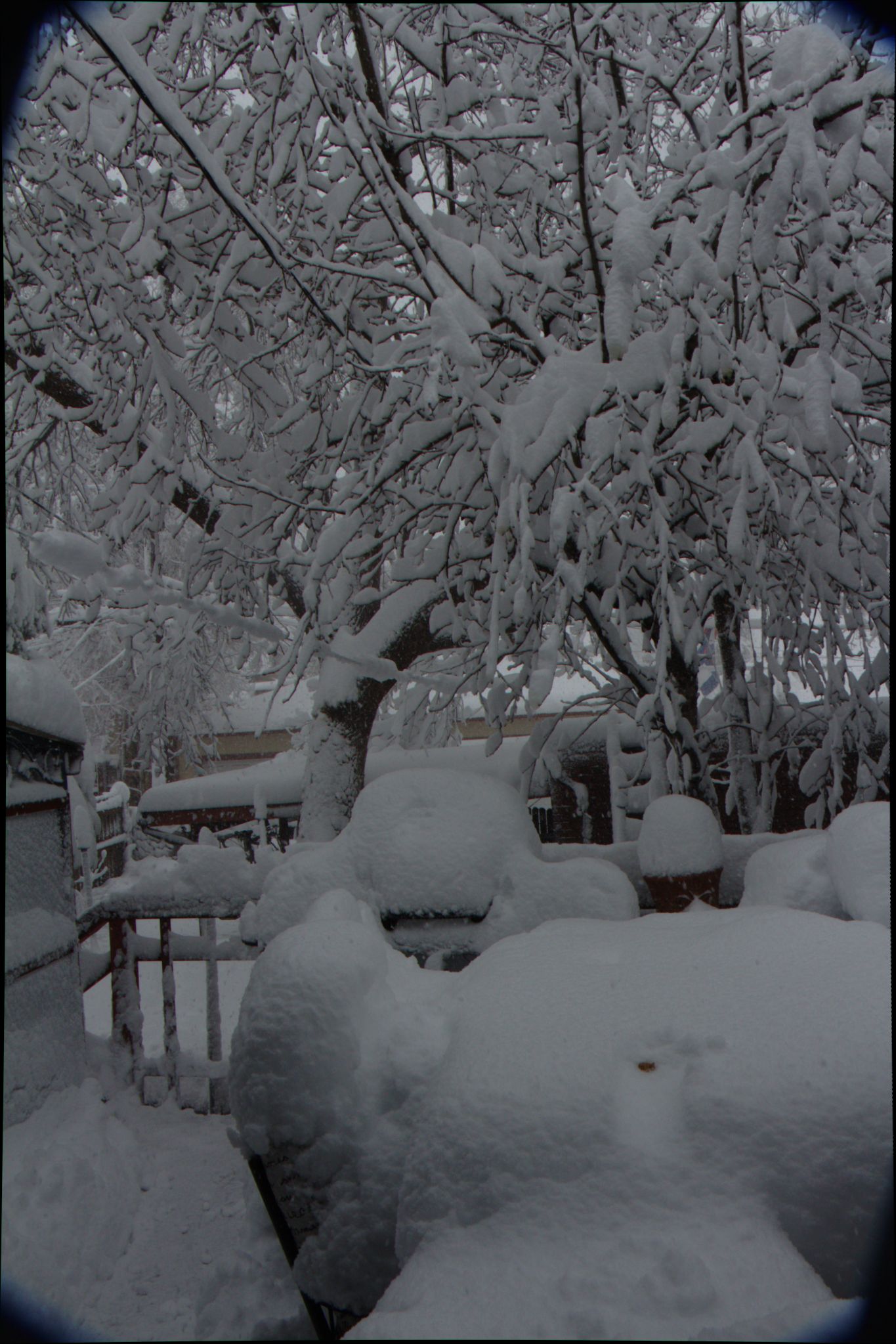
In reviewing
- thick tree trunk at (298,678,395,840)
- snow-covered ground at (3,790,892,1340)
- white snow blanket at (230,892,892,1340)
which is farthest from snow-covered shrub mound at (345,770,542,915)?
thick tree trunk at (298,678,395,840)

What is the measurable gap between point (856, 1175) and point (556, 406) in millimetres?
2184

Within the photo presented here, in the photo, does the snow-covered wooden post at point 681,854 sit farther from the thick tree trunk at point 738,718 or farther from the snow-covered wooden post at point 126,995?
the snow-covered wooden post at point 126,995

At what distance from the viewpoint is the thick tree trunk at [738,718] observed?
4.43m

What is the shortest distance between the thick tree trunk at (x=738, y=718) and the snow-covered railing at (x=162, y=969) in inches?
107

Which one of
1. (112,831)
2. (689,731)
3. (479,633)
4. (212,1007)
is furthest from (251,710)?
(689,731)

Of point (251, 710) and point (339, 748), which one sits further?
point (251, 710)

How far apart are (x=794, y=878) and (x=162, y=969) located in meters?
3.38

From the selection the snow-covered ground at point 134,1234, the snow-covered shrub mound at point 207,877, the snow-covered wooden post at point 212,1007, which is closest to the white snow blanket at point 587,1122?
the snow-covered ground at point 134,1234

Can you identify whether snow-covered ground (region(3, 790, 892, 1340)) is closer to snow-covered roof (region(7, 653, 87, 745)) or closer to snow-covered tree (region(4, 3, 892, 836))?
snow-covered tree (region(4, 3, 892, 836))

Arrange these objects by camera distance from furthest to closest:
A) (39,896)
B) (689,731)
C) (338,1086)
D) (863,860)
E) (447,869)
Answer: (689,731), (39,896), (447,869), (863,860), (338,1086)

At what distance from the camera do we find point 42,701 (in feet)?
10.9

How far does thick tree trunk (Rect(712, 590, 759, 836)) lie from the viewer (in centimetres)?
443

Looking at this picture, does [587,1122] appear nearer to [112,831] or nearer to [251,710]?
[112,831]

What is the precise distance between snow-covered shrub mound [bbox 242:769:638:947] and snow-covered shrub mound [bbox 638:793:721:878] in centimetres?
19
